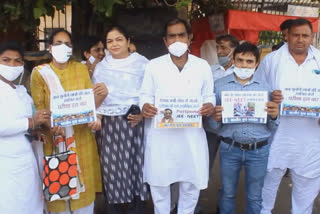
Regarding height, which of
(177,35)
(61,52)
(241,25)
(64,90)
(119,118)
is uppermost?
(241,25)

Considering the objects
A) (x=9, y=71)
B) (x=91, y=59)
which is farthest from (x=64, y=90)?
(x=91, y=59)

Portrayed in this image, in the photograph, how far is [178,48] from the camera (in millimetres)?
3047

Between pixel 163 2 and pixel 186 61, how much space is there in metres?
1.88

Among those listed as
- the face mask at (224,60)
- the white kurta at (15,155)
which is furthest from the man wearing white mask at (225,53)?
the white kurta at (15,155)

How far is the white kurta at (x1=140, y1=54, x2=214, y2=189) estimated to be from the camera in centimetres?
305

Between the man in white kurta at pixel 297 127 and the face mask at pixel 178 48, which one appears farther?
the man in white kurta at pixel 297 127

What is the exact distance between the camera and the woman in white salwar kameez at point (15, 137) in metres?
2.68

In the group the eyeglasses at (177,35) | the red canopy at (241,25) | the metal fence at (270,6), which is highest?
the metal fence at (270,6)

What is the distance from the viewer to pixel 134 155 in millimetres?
3271

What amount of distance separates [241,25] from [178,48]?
331 centimetres

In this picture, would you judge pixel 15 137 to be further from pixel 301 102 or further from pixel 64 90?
pixel 301 102

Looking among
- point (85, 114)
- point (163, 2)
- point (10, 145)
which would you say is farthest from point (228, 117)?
point (163, 2)

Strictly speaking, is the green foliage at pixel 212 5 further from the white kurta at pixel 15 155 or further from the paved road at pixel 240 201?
the white kurta at pixel 15 155

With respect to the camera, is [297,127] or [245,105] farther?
[297,127]
